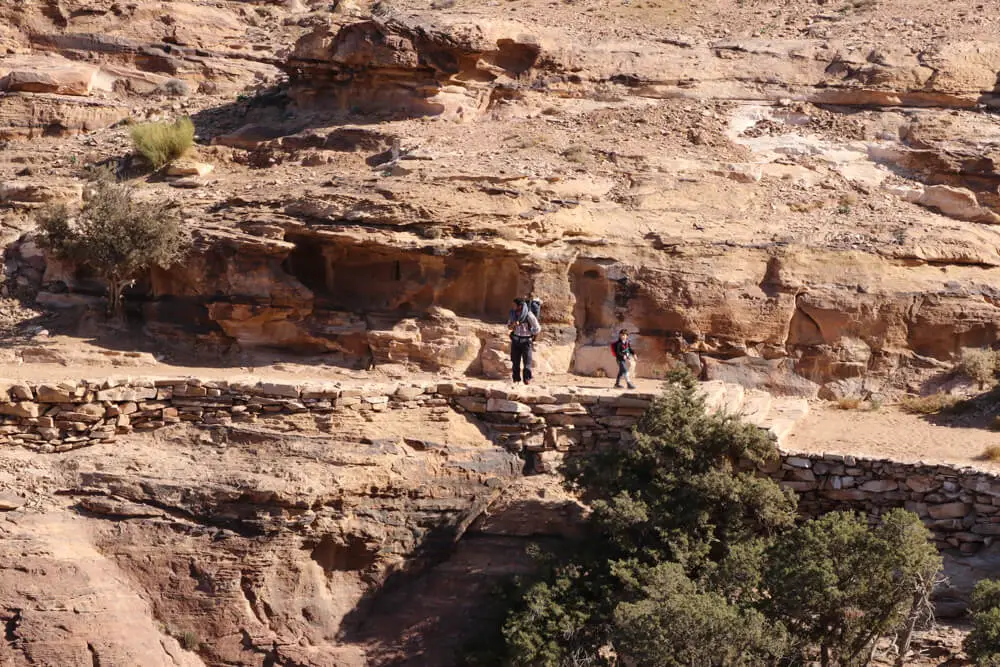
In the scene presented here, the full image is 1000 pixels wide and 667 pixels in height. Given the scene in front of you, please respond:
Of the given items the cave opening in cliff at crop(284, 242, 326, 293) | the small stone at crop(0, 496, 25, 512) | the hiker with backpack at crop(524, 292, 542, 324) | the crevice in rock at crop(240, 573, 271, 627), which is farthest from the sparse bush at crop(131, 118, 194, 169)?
the crevice in rock at crop(240, 573, 271, 627)

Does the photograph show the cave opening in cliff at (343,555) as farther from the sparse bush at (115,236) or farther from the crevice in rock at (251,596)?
the sparse bush at (115,236)

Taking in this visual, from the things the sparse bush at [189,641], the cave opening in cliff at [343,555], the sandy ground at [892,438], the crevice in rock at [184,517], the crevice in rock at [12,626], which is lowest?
the sparse bush at [189,641]

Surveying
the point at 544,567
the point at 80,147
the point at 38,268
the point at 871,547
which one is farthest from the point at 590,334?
the point at 80,147

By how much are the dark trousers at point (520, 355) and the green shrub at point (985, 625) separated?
17.9 ft

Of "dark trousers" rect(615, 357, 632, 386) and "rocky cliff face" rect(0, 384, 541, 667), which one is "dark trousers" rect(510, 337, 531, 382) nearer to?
"dark trousers" rect(615, 357, 632, 386)

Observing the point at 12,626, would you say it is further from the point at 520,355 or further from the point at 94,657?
the point at 520,355

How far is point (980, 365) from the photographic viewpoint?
1442 centimetres

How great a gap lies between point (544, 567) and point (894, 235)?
23.2 ft

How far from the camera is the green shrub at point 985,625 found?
33.4ft

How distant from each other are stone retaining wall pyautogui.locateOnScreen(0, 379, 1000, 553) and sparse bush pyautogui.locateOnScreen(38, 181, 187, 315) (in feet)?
8.18

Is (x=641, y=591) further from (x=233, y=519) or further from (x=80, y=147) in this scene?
(x=80, y=147)

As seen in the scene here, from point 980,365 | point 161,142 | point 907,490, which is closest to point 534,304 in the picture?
point 907,490

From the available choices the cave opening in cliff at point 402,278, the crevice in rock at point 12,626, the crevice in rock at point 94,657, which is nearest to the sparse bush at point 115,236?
the cave opening in cliff at point 402,278

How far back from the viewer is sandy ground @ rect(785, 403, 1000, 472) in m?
12.5
